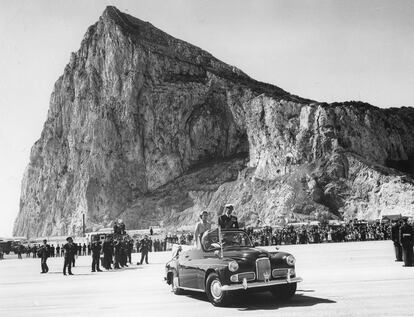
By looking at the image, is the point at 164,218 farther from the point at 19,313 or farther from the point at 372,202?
→ the point at 19,313

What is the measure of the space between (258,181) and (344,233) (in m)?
44.7

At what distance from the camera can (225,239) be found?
11.6 m

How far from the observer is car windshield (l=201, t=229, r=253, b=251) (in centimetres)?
1153

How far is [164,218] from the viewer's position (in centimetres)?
9762

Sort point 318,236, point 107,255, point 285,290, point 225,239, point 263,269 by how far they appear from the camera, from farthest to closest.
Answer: point 318,236 < point 107,255 < point 225,239 < point 285,290 < point 263,269

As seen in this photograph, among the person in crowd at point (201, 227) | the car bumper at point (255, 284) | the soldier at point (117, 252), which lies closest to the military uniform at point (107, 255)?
the soldier at point (117, 252)

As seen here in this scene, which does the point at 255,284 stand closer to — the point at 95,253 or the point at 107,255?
the point at 95,253

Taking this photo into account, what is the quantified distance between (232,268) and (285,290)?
1.59m

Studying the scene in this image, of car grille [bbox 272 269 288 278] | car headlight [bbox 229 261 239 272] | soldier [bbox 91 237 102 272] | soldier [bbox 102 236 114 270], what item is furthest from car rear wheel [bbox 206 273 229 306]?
soldier [bbox 102 236 114 270]

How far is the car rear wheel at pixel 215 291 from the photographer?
10.1 metres

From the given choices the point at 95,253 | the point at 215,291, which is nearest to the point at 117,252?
the point at 95,253

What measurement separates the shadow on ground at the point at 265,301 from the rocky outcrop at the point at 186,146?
70.8m

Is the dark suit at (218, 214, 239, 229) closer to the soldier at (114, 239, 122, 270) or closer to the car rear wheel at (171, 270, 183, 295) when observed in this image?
the car rear wheel at (171, 270, 183, 295)

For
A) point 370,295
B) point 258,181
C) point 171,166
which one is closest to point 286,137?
point 258,181
